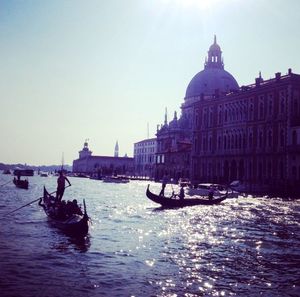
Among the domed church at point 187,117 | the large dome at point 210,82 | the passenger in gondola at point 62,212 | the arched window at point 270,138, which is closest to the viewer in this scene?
the passenger in gondola at point 62,212

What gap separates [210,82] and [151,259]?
88487 mm

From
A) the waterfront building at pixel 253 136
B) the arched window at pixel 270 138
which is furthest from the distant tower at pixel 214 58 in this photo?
the arched window at pixel 270 138

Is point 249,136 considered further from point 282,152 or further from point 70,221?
point 70,221

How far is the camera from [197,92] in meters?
99.6

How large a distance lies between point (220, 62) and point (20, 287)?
99875mm

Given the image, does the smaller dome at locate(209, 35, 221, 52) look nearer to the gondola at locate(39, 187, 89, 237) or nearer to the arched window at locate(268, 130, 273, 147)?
the arched window at locate(268, 130, 273, 147)

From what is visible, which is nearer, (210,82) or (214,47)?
(210,82)

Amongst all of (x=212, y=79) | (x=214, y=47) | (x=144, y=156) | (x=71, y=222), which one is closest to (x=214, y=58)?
(x=214, y=47)

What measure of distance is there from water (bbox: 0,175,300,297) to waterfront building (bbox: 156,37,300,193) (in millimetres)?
31378

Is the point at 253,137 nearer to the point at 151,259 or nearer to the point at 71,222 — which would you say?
the point at 71,222

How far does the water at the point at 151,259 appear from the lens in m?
10.3

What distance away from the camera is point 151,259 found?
13.4 meters

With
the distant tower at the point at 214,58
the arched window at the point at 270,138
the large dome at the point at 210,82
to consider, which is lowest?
the arched window at the point at 270,138

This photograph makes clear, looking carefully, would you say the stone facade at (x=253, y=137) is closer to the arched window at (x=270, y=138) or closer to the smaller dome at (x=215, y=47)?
the arched window at (x=270, y=138)
